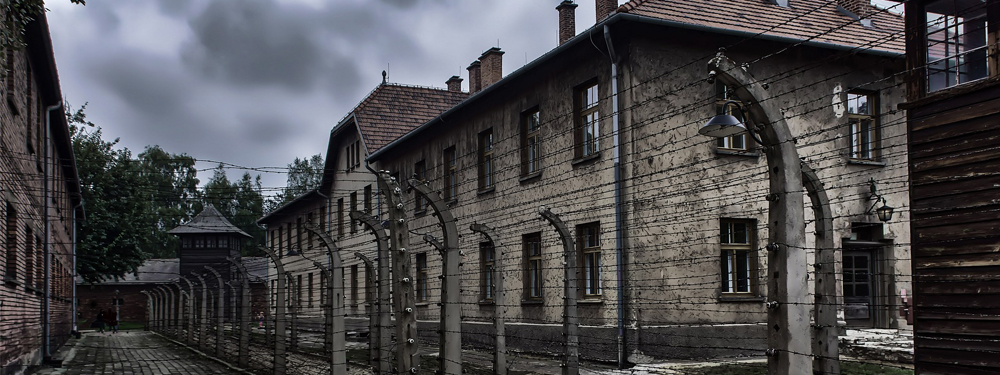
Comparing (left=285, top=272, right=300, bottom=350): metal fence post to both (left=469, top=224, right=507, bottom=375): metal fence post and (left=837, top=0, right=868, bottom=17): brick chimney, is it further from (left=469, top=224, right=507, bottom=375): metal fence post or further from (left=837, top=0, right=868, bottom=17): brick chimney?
(left=837, top=0, right=868, bottom=17): brick chimney

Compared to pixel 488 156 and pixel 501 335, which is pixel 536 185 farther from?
pixel 501 335

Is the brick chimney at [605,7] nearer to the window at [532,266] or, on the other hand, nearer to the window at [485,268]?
the window at [532,266]

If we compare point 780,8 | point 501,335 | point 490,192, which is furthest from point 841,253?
point 501,335

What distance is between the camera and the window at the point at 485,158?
2322 centimetres

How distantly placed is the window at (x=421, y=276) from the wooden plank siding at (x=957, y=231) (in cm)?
1742

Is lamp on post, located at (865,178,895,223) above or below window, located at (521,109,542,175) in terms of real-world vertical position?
below

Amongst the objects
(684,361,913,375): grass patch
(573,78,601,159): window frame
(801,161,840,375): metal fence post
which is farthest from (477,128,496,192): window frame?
(801,161,840,375): metal fence post

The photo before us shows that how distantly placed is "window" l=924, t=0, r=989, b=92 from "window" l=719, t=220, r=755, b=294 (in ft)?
23.0

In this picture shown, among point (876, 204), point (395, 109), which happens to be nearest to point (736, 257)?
point (876, 204)

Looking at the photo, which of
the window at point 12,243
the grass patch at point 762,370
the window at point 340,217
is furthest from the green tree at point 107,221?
the grass patch at point 762,370

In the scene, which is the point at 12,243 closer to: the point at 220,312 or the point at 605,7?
the point at 220,312

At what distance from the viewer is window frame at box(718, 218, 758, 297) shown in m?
17.4

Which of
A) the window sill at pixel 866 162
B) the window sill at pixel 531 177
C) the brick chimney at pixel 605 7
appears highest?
the brick chimney at pixel 605 7

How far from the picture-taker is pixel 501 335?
12.6 m
